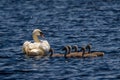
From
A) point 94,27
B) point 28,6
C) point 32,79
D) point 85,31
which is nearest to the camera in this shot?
point 32,79

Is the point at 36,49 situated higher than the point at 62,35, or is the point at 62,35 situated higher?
the point at 36,49

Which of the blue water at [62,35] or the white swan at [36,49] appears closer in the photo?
the blue water at [62,35]

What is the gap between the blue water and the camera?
35938 mm

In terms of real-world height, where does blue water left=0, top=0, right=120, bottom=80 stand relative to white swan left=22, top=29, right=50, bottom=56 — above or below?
below

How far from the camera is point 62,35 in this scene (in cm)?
5125

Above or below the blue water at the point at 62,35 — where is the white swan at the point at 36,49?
above

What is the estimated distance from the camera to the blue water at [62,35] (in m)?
35.9

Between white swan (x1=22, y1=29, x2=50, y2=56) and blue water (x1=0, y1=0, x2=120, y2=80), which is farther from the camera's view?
white swan (x1=22, y1=29, x2=50, y2=56)

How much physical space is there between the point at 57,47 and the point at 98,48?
8.56ft

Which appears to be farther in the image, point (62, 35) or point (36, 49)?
point (62, 35)

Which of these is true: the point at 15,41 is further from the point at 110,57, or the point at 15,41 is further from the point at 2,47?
the point at 110,57

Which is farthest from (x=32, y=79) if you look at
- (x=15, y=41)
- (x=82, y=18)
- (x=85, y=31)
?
(x=82, y=18)

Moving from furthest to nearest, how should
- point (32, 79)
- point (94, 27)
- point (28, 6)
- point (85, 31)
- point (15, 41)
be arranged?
point (28, 6) → point (94, 27) → point (85, 31) → point (15, 41) → point (32, 79)

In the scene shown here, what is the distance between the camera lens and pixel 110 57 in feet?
132
